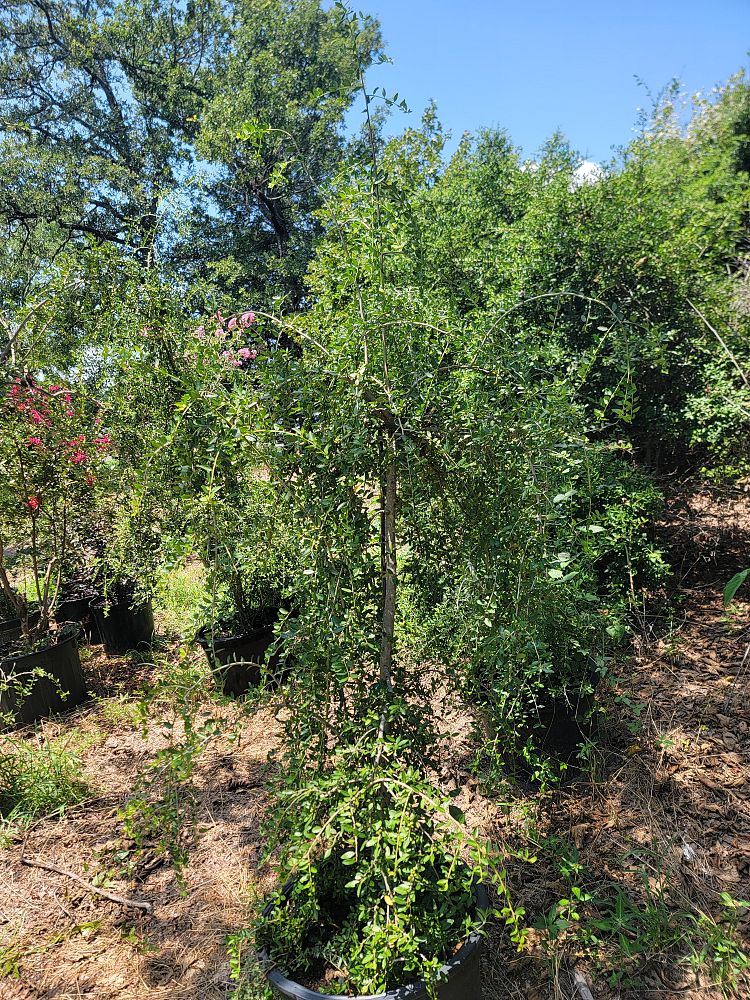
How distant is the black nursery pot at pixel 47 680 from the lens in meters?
3.88

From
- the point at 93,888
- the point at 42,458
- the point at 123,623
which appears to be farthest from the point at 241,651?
the point at 42,458

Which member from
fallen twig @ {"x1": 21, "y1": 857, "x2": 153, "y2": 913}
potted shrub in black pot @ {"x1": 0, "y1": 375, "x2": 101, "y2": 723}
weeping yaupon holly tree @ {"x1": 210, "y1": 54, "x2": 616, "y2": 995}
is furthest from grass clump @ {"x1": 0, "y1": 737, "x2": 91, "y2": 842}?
weeping yaupon holly tree @ {"x1": 210, "y1": 54, "x2": 616, "y2": 995}

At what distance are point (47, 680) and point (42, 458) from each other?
1406 millimetres

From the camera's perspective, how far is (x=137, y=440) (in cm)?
379

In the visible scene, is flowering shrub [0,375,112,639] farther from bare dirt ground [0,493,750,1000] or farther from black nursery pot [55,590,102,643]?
bare dirt ground [0,493,750,1000]

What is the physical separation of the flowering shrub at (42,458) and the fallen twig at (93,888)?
1782 mm

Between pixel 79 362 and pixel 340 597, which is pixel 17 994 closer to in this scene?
pixel 340 597

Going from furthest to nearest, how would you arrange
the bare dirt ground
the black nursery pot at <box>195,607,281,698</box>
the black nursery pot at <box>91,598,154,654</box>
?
1. the black nursery pot at <box>91,598,154,654</box>
2. the black nursery pot at <box>195,607,281,698</box>
3. the bare dirt ground

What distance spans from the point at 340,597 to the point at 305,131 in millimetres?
14665

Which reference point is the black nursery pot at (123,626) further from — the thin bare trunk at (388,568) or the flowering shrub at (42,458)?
the thin bare trunk at (388,568)

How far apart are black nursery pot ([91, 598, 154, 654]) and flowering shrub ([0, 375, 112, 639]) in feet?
2.12

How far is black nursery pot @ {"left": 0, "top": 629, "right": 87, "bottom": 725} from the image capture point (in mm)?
3881

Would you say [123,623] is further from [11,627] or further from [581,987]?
[581,987]

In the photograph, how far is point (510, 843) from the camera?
2553 mm
